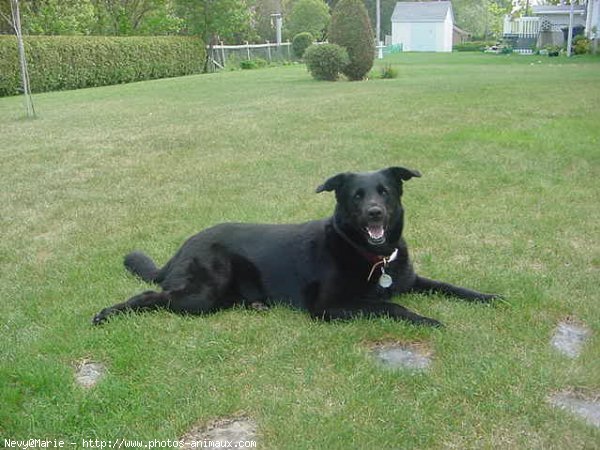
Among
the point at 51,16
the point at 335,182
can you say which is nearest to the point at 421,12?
the point at 51,16

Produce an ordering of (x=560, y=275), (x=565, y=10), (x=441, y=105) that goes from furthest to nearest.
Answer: (x=565, y=10) → (x=441, y=105) → (x=560, y=275)

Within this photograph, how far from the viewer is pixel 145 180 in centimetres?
757

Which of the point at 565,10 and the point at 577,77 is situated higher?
the point at 565,10

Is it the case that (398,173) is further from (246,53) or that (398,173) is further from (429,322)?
(246,53)

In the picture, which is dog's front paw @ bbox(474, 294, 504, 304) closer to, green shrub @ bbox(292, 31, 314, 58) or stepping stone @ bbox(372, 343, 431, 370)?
stepping stone @ bbox(372, 343, 431, 370)

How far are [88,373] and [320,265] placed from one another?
1.39 metres

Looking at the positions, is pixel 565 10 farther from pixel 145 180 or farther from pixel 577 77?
pixel 145 180

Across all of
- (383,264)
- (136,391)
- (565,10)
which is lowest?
(136,391)

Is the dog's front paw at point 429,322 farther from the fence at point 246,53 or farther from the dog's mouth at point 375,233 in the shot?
the fence at point 246,53

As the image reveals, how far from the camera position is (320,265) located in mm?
3723

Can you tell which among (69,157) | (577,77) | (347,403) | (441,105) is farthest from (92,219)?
(577,77)

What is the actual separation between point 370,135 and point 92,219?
4.73 meters

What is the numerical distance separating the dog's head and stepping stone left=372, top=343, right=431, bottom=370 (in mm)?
592

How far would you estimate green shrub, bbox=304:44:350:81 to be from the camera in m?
19.0
